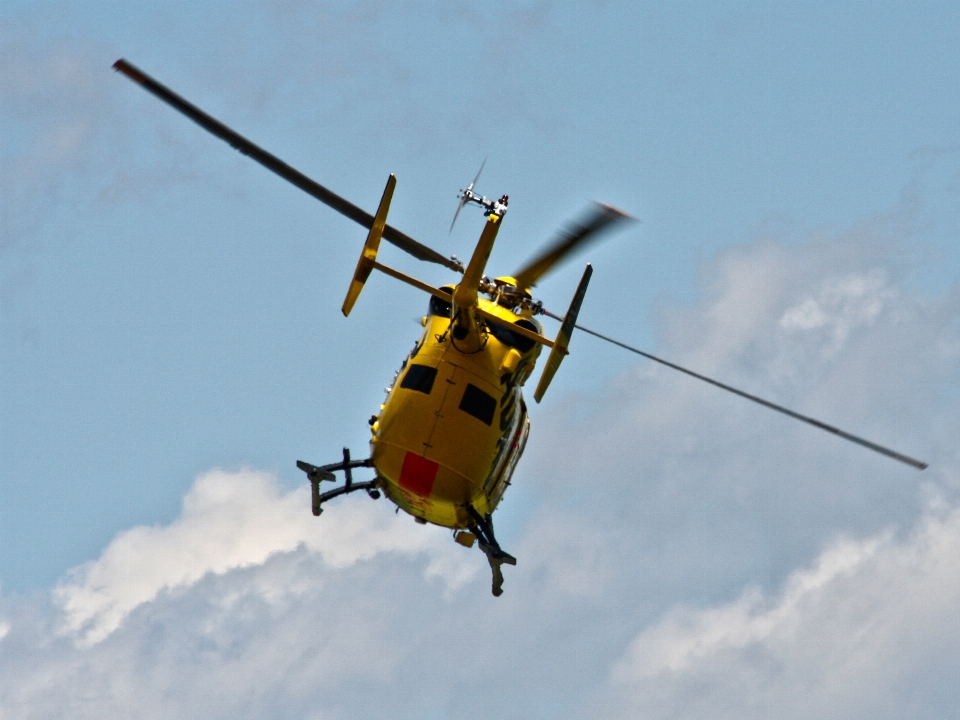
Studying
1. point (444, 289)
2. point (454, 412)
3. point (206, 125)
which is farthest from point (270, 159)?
point (454, 412)

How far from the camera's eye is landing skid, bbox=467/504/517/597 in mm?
39125

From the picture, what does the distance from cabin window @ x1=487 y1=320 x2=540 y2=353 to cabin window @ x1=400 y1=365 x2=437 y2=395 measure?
6.05ft

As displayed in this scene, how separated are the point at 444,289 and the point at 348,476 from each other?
582cm

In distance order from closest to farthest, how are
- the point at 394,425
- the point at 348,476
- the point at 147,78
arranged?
the point at 147,78, the point at 394,425, the point at 348,476

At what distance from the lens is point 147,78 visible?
34938 millimetres

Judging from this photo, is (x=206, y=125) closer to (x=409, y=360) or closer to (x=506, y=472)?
(x=409, y=360)

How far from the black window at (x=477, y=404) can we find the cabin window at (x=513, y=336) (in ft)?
4.97

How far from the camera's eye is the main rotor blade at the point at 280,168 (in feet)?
115

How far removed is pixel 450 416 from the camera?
121 ft

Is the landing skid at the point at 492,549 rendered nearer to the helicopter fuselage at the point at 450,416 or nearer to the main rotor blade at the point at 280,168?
the helicopter fuselage at the point at 450,416

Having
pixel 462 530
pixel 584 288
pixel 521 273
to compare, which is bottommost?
pixel 462 530

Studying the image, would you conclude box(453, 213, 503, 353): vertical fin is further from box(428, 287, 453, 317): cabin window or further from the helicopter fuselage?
box(428, 287, 453, 317): cabin window

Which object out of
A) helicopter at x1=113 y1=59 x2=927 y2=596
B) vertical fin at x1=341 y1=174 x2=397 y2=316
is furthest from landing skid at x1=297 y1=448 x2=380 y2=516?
vertical fin at x1=341 y1=174 x2=397 y2=316

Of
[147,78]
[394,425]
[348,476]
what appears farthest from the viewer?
[348,476]
